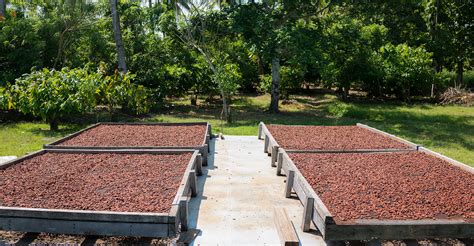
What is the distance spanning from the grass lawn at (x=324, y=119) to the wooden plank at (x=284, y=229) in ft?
15.8

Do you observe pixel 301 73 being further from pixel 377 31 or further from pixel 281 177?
pixel 281 177

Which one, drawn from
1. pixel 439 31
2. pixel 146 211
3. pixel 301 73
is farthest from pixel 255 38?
pixel 439 31

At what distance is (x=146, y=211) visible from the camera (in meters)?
4.02

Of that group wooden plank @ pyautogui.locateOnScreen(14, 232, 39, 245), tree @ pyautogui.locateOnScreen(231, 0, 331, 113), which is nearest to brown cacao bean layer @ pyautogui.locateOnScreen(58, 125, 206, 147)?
wooden plank @ pyautogui.locateOnScreen(14, 232, 39, 245)

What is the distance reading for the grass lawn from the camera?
348 inches

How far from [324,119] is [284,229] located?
30.3ft

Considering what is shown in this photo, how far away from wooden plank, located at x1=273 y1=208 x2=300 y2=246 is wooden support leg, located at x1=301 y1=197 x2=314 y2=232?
22cm

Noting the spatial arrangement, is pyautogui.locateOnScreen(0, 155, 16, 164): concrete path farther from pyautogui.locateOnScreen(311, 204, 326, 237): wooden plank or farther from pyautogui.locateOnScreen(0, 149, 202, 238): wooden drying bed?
pyautogui.locateOnScreen(311, 204, 326, 237): wooden plank

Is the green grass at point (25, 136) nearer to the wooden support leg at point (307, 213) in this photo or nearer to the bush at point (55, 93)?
the bush at point (55, 93)

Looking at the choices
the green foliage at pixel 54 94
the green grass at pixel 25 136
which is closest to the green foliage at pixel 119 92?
the green foliage at pixel 54 94

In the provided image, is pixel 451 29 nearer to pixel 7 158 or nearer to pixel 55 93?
pixel 55 93

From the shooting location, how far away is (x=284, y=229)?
3.97 m

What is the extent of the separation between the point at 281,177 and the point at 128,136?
3.32m

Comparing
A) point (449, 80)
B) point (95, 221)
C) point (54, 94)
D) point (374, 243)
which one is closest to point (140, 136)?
point (54, 94)
